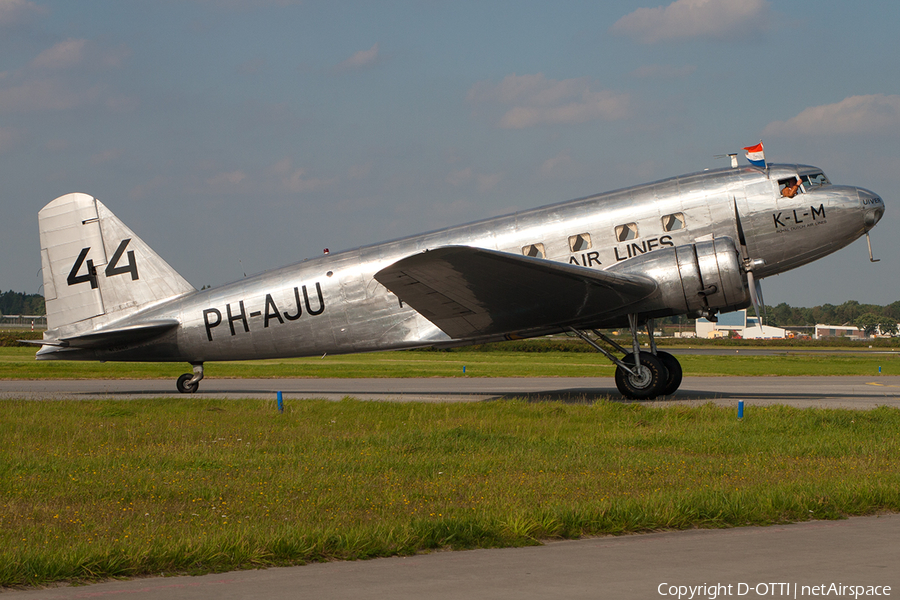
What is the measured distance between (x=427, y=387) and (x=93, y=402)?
10.9 meters

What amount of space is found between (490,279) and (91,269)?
40.5ft

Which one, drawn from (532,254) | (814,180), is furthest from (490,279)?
(814,180)

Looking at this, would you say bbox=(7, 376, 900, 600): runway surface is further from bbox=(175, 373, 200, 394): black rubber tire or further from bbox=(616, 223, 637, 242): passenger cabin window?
bbox=(175, 373, 200, 394): black rubber tire

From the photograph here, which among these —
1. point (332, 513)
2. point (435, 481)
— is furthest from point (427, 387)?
point (332, 513)

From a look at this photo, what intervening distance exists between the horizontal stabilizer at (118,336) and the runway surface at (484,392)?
4.91 ft

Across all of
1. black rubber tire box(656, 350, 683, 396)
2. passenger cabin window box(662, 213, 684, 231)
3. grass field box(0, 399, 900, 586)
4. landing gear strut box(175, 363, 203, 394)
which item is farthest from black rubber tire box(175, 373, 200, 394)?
passenger cabin window box(662, 213, 684, 231)

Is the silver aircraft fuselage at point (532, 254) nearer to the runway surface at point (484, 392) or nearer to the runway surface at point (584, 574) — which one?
the runway surface at point (484, 392)

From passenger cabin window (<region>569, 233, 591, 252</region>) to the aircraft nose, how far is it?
666 cm

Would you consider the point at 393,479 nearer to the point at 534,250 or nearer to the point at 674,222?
the point at 534,250

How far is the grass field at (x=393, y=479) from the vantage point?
6465 mm

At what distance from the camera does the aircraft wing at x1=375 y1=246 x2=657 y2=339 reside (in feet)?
54.0

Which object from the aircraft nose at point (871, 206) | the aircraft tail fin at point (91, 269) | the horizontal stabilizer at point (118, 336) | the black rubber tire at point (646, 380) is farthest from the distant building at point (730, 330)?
the horizontal stabilizer at point (118, 336)

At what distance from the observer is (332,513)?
303 inches

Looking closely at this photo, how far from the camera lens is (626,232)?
1895cm
